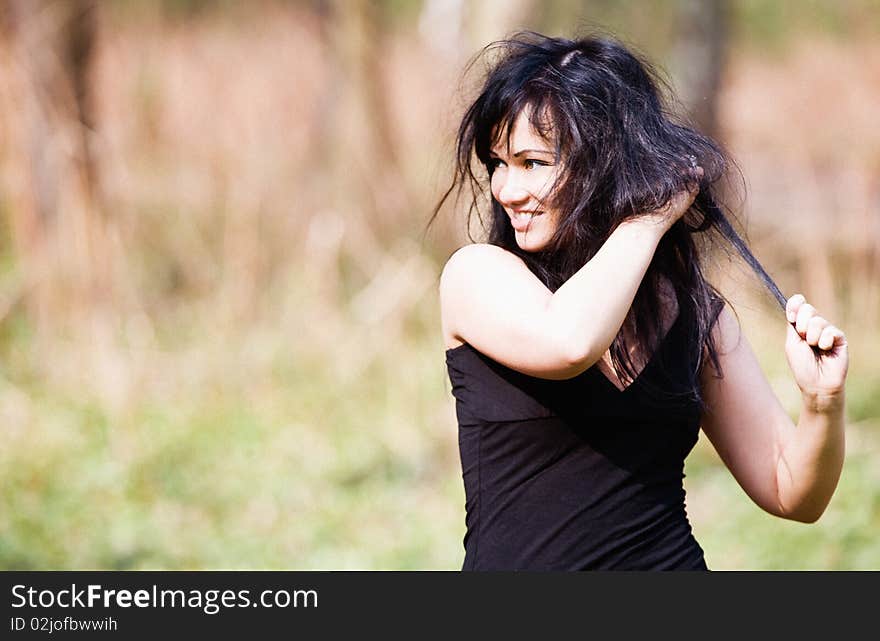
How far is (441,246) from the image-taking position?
5.13 m

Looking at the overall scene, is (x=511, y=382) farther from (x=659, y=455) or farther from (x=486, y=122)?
(x=486, y=122)

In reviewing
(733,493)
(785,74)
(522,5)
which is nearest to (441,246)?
(522,5)

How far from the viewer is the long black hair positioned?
5.71 feet

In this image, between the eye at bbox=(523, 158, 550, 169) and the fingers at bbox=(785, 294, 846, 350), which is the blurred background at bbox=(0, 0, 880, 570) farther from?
the fingers at bbox=(785, 294, 846, 350)

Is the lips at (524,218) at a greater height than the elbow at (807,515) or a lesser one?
greater

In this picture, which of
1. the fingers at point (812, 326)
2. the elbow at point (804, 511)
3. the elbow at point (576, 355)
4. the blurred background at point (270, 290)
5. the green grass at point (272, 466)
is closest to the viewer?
the elbow at point (576, 355)

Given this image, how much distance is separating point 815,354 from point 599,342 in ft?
1.25

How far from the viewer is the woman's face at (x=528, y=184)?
1.75 m

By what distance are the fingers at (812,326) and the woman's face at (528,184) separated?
372mm

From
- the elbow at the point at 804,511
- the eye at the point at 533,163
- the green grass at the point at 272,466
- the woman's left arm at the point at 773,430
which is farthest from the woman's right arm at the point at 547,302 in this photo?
the green grass at the point at 272,466

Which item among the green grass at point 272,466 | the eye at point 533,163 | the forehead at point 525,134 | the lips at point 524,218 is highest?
the green grass at point 272,466

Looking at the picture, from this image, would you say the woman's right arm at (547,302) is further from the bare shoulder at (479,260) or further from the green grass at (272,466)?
the green grass at (272,466)

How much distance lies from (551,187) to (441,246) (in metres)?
3.39

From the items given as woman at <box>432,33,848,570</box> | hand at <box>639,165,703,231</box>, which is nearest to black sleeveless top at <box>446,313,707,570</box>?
woman at <box>432,33,848,570</box>
